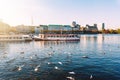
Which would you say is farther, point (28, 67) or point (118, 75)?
point (28, 67)

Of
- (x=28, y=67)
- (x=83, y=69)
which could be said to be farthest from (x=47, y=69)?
(x=83, y=69)

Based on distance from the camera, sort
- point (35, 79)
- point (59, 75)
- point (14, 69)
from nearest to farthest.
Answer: point (35, 79), point (59, 75), point (14, 69)

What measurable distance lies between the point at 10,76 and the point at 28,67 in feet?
26.3

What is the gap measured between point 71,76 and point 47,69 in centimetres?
751

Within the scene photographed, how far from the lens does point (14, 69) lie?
4422 centimetres

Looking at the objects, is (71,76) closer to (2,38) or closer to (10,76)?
(10,76)

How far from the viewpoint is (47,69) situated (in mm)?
44375

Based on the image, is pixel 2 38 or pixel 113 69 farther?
pixel 2 38

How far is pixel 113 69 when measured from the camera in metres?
44.9

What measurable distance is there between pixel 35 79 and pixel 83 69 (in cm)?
1207

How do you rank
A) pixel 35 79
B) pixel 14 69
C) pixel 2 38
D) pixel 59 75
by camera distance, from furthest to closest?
pixel 2 38
pixel 14 69
pixel 59 75
pixel 35 79

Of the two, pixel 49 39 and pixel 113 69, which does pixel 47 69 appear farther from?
pixel 49 39

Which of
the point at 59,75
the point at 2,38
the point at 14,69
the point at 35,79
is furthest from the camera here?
the point at 2,38

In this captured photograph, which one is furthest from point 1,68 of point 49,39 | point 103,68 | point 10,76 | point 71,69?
point 49,39
